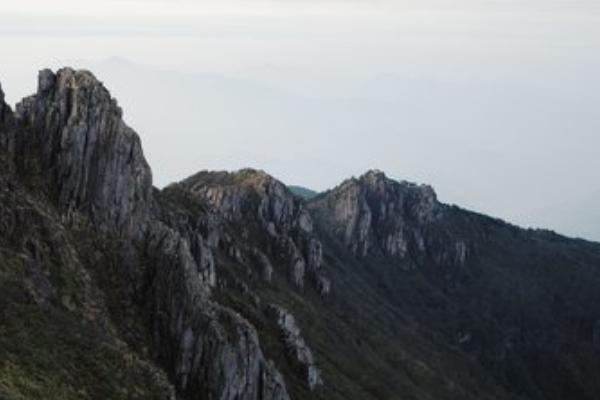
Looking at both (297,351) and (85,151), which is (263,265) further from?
(85,151)

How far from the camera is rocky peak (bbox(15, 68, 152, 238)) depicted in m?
102

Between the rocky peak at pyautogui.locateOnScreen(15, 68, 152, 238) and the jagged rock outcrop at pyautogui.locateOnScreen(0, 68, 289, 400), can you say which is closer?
the jagged rock outcrop at pyautogui.locateOnScreen(0, 68, 289, 400)

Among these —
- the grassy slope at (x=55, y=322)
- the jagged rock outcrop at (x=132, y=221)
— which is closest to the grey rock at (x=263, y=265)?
the jagged rock outcrop at (x=132, y=221)

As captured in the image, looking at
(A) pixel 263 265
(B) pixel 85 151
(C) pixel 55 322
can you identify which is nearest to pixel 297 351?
(B) pixel 85 151

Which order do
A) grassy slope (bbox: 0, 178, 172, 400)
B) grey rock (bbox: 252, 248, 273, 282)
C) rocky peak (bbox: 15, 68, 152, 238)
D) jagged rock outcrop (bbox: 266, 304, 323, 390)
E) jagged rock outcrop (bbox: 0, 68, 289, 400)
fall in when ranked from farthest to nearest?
grey rock (bbox: 252, 248, 273, 282) < jagged rock outcrop (bbox: 266, 304, 323, 390) < rocky peak (bbox: 15, 68, 152, 238) < jagged rock outcrop (bbox: 0, 68, 289, 400) < grassy slope (bbox: 0, 178, 172, 400)

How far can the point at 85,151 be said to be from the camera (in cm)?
10425

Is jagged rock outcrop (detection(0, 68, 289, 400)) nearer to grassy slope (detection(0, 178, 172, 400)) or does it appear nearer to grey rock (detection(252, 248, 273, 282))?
grassy slope (detection(0, 178, 172, 400))

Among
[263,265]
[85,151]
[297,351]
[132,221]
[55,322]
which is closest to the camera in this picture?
[55,322]

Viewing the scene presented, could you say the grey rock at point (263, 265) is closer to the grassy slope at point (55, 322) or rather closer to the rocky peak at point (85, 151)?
the rocky peak at point (85, 151)

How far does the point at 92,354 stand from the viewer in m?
76.8

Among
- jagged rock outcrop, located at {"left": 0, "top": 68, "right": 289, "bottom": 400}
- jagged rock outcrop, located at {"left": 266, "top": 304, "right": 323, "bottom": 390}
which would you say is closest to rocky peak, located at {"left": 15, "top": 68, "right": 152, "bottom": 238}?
jagged rock outcrop, located at {"left": 0, "top": 68, "right": 289, "bottom": 400}

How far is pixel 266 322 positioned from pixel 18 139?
52.6 meters

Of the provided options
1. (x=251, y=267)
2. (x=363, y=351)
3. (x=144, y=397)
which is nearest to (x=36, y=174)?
(x=144, y=397)

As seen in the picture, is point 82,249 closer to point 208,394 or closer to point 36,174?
point 36,174
